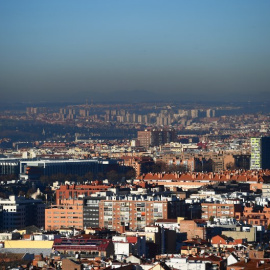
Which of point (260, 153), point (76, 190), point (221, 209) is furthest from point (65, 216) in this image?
point (260, 153)

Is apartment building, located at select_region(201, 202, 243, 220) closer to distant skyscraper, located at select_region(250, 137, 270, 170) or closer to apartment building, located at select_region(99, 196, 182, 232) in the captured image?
apartment building, located at select_region(99, 196, 182, 232)

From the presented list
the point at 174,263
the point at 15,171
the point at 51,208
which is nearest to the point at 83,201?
the point at 51,208

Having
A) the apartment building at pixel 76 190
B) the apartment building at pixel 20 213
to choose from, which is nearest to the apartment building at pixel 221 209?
the apartment building at pixel 20 213

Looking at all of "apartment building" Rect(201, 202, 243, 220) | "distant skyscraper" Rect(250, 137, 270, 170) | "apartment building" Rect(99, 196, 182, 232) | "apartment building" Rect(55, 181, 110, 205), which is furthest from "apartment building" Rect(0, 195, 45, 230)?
"distant skyscraper" Rect(250, 137, 270, 170)

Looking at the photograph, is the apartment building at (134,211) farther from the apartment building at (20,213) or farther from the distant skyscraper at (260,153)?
the distant skyscraper at (260,153)

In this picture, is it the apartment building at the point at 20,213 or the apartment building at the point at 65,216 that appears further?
the apartment building at the point at 20,213

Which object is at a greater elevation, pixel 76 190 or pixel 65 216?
pixel 76 190

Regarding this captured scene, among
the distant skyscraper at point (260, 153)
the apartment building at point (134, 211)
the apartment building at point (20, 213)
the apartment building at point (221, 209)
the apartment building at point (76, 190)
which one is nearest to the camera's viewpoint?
the apartment building at point (134, 211)

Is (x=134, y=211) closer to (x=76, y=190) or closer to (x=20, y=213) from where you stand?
(x=20, y=213)

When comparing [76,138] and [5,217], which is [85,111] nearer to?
[76,138]
